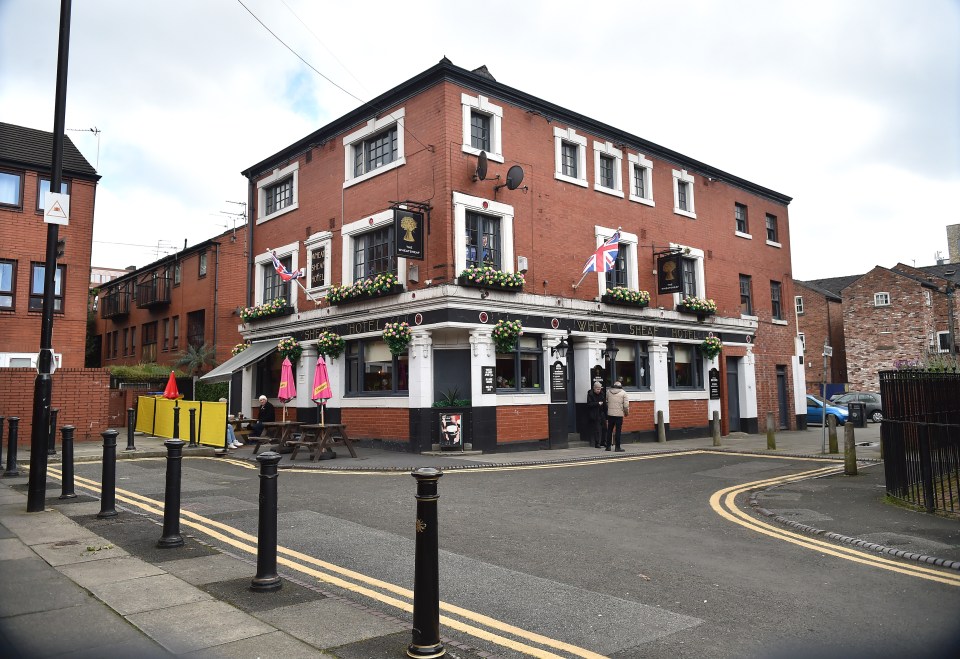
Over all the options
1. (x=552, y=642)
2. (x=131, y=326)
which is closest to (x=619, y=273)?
(x=552, y=642)

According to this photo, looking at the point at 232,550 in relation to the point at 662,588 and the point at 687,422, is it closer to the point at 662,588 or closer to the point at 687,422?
the point at 662,588

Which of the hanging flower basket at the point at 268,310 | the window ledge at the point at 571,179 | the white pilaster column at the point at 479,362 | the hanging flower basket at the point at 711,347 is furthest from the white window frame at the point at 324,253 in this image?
the hanging flower basket at the point at 711,347

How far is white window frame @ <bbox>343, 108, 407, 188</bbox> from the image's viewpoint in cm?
1927

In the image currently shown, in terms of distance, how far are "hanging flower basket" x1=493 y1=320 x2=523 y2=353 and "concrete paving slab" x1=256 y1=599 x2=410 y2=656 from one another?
12.9 metres

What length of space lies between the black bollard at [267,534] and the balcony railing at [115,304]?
41.4m

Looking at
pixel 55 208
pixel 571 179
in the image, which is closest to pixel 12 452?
pixel 55 208

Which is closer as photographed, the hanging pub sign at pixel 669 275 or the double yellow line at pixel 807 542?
the double yellow line at pixel 807 542

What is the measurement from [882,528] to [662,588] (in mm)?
3929

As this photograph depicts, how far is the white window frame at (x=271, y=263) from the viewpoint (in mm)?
22875

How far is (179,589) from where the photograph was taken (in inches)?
209

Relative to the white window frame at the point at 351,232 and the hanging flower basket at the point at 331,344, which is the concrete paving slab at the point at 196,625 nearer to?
the white window frame at the point at 351,232

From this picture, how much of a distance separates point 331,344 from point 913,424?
15379 millimetres

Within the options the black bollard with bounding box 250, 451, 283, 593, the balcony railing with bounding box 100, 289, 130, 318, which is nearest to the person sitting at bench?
the black bollard with bounding box 250, 451, 283, 593

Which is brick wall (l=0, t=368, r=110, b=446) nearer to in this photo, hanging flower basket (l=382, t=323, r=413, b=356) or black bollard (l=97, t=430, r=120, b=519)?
hanging flower basket (l=382, t=323, r=413, b=356)
